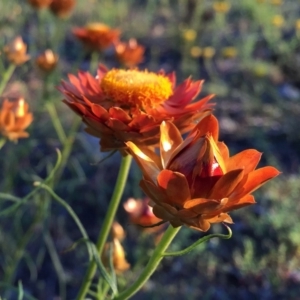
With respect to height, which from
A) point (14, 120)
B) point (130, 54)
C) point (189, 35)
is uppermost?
point (14, 120)

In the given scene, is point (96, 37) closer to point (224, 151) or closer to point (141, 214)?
point (141, 214)

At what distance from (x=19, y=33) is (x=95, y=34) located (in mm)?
2108

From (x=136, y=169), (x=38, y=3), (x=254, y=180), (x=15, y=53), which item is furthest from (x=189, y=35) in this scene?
(x=254, y=180)

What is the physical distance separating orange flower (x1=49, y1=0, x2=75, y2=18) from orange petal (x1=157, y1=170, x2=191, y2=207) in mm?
1797

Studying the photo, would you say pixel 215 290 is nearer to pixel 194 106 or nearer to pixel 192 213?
pixel 194 106

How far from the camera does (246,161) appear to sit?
78cm

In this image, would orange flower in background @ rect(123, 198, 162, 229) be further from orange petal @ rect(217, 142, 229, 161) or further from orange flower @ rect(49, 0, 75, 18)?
orange flower @ rect(49, 0, 75, 18)

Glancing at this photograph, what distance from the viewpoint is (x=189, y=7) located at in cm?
427

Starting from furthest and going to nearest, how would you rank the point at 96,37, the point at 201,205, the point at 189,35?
1. the point at 189,35
2. the point at 96,37
3. the point at 201,205

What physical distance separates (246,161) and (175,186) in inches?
4.6

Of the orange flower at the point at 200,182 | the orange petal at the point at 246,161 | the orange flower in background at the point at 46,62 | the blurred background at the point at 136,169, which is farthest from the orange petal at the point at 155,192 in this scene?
the orange flower in background at the point at 46,62

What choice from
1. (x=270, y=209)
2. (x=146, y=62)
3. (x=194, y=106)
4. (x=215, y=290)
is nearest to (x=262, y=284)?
(x=215, y=290)

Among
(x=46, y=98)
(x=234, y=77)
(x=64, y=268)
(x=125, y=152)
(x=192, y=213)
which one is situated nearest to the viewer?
(x=192, y=213)

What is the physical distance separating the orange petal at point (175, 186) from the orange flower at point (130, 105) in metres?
0.19
